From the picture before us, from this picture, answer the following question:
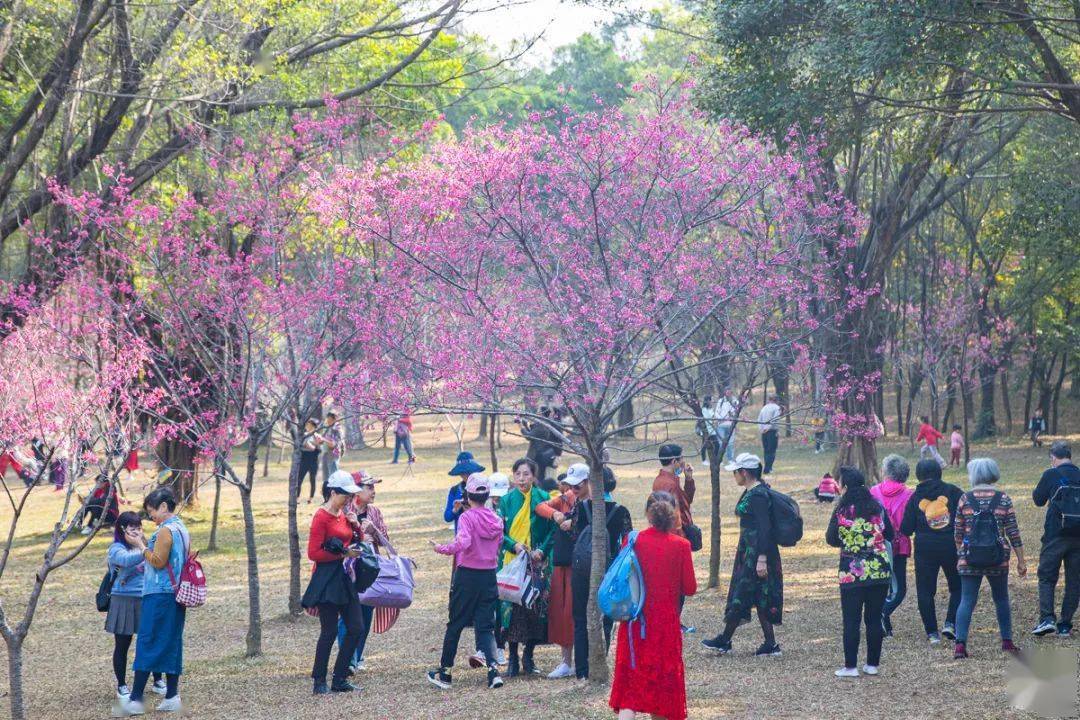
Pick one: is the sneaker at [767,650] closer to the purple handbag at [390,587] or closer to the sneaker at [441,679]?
the sneaker at [441,679]

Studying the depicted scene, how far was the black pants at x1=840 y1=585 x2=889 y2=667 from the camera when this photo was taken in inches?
336

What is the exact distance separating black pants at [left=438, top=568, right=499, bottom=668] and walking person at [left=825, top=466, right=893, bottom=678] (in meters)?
2.53

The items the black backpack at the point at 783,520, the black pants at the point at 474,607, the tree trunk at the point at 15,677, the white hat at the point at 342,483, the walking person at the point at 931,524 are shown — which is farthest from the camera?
the walking person at the point at 931,524

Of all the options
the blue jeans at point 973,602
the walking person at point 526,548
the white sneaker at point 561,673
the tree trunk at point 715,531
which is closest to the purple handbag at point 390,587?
the walking person at point 526,548

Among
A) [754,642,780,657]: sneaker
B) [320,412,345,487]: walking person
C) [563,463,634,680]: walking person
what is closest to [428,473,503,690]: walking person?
[563,463,634,680]: walking person

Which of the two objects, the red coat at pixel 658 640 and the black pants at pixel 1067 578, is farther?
the black pants at pixel 1067 578

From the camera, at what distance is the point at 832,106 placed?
12773 mm

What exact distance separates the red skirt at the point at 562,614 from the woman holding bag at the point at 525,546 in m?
0.06

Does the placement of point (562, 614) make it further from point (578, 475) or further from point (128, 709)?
point (128, 709)

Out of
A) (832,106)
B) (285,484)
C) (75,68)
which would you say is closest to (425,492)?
(285,484)

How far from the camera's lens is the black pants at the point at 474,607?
874 centimetres

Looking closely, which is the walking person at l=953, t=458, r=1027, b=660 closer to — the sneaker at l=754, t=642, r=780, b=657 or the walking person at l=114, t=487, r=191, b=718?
the sneaker at l=754, t=642, r=780, b=657

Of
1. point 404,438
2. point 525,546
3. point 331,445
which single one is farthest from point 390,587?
point 404,438

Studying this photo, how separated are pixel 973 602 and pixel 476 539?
155 inches
